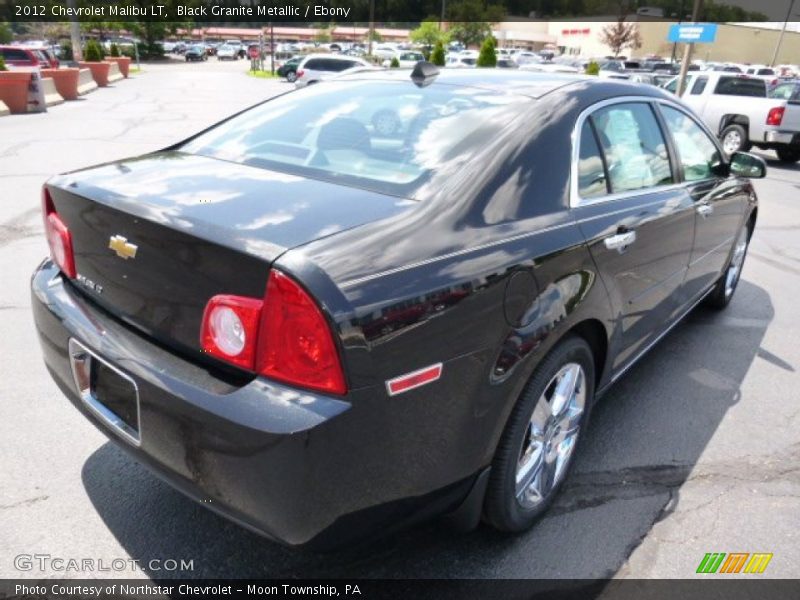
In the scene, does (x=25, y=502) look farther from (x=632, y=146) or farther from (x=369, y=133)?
(x=632, y=146)

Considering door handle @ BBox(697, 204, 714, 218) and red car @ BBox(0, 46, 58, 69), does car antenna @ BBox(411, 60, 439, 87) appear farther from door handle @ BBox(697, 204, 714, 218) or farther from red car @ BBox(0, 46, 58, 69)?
red car @ BBox(0, 46, 58, 69)

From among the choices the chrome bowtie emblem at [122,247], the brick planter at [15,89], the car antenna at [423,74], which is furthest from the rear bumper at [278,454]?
the brick planter at [15,89]

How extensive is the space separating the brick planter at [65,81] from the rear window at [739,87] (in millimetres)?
18774

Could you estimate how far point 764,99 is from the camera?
14.0 metres

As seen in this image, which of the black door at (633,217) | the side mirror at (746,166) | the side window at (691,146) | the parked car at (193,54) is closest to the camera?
the black door at (633,217)

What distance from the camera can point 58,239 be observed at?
2.51 meters

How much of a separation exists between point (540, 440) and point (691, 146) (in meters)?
2.33

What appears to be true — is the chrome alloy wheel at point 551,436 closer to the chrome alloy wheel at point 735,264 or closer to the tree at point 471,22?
the chrome alloy wheel at point 735,264

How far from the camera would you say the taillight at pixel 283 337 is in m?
1.70

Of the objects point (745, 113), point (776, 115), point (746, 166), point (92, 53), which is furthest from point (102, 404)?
point (92, 53)

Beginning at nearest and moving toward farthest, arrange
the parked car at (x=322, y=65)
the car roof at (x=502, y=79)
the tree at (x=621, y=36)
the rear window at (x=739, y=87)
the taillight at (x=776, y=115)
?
the car roof at (x=502, y=79) → the taillight at (x=776, y=115) → the rear window at (x=739, y=87) → the parked car at (x=322, y=65) → the tree at (x=621, y=36)

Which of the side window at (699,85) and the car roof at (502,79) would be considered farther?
the side window at (699,85)

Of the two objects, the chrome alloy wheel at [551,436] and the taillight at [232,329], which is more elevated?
the taillight at [232,329]

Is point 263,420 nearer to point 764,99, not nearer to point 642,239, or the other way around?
point 642,239
